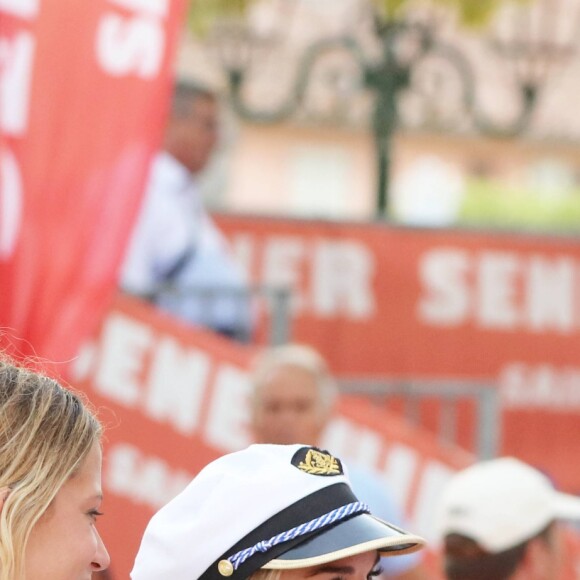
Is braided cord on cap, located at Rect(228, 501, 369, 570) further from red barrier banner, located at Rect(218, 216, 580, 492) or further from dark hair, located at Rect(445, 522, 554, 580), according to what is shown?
red barrier banner, located at Rect(218, 216, 580, 492)

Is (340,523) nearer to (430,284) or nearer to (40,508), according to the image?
(40,508)

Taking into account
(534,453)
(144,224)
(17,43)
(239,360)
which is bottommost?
(534,453)

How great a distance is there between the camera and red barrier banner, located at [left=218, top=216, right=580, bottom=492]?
7.05 m

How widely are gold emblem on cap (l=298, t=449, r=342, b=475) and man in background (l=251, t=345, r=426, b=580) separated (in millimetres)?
2442

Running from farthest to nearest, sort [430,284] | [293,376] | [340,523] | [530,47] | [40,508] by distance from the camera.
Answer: [530,47] → [430,284] → [293,376] → [340,523] → [40,508]

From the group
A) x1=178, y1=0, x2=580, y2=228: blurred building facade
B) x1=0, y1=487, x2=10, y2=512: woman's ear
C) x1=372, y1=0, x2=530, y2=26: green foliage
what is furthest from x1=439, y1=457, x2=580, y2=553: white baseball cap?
x1=372, y1=0, x2=530, y2=26: green foliage

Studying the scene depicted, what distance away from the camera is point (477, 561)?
3545 mm

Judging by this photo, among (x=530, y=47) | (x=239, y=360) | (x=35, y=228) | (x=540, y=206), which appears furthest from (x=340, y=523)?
(x=540, y=206)

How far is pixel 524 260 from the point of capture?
7234 mm

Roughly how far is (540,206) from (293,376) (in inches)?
268

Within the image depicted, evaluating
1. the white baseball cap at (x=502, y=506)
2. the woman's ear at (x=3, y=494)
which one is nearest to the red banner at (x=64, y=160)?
the white baseball cap at (x=502, y=506)

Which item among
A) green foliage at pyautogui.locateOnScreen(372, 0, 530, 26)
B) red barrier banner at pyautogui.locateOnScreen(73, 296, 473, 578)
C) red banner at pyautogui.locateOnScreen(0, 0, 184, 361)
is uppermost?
green foliage at pyautogui.locateOnScreen(372, 0, 530, 26)

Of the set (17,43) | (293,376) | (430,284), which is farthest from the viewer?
(430,284)

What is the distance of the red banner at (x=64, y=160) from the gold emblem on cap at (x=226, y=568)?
5.43 feet
